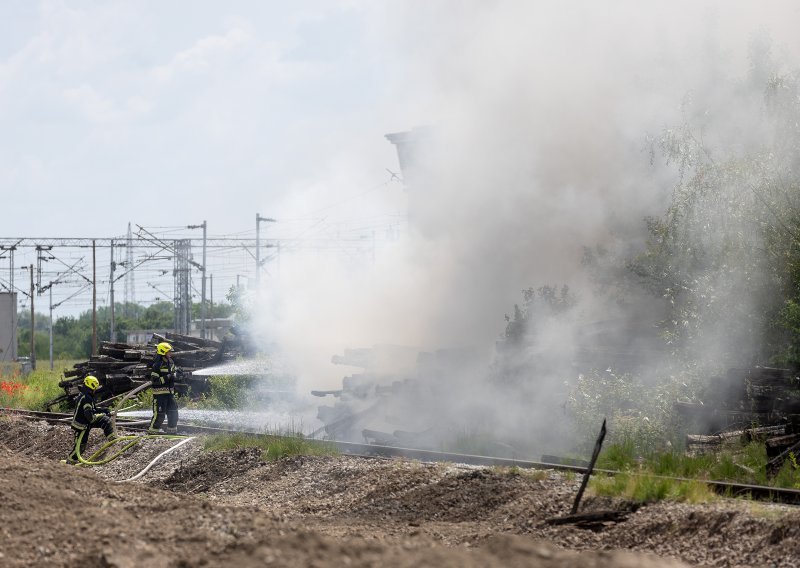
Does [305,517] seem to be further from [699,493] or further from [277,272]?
[277,272]

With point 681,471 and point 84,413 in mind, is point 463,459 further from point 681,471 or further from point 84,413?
point 84,413

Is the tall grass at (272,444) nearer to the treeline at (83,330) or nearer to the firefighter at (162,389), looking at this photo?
the firefighter at (162,389)

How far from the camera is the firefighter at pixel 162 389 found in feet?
51.4

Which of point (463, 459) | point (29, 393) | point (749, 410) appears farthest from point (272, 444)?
point (29, 393)

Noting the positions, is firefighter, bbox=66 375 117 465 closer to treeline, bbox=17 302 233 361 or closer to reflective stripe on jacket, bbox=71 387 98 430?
reflective stripe on jacket, bbox=71 387 98 430

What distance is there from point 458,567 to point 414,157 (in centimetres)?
2029

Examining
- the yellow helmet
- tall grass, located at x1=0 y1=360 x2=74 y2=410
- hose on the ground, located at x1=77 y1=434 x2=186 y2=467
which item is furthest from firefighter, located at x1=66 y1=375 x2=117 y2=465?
tall grass, located at x1=0 y1=360 x2=74 y2=410

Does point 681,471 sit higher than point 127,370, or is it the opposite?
point 127,370

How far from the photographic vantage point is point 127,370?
21.5 metres

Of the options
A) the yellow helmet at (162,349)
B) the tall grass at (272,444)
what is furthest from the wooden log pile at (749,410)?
the yellow helmet at (162,349)

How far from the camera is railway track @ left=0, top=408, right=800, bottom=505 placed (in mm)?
8748

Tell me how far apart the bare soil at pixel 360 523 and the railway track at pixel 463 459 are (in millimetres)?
677

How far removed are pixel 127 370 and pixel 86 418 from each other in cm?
774

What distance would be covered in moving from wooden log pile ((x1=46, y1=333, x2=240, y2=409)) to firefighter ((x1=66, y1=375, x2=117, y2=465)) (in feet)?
20.1
